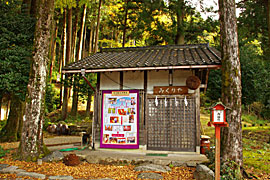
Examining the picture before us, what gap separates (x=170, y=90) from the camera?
26.5 ft

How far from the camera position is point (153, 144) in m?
8.05

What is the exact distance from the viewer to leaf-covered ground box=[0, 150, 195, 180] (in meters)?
5.70

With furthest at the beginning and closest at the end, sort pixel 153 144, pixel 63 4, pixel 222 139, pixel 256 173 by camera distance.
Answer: pixel 63 4, pixel 153 144, pixel 256 173, pixel 222 139

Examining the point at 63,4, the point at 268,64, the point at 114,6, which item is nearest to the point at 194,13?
the point at 268,64

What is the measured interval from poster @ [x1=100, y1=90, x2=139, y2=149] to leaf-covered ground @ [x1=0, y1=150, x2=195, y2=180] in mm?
1575

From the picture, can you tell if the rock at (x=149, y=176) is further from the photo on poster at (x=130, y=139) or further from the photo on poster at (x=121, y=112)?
the photo on poster at (x=121, y=112)

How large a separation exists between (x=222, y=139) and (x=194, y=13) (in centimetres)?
1096

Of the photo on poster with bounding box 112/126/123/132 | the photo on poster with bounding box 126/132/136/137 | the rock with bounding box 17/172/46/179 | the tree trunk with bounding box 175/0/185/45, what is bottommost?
the rock with bounding box 17/172/46/179

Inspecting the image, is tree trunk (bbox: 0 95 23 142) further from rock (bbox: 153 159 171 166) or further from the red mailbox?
the red mailbox

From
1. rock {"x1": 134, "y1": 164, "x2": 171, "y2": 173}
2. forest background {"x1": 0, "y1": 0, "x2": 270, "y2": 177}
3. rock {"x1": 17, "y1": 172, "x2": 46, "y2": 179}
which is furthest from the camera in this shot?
forest background {"x1": 0, "y1": 0, "x2": 270, "y2": 177}

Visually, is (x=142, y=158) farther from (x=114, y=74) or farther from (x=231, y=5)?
(x=231, y=5)

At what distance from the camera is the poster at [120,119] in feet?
26.8

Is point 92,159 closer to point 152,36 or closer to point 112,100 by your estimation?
point 112,100

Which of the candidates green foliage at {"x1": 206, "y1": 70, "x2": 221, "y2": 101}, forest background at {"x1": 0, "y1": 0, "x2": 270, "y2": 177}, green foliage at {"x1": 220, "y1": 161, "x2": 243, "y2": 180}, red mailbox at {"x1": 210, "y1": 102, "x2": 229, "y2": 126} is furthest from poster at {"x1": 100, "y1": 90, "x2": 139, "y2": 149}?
green foliage at {"x1": 206, "y1": 70, "x2": 221, "y2": 101}
